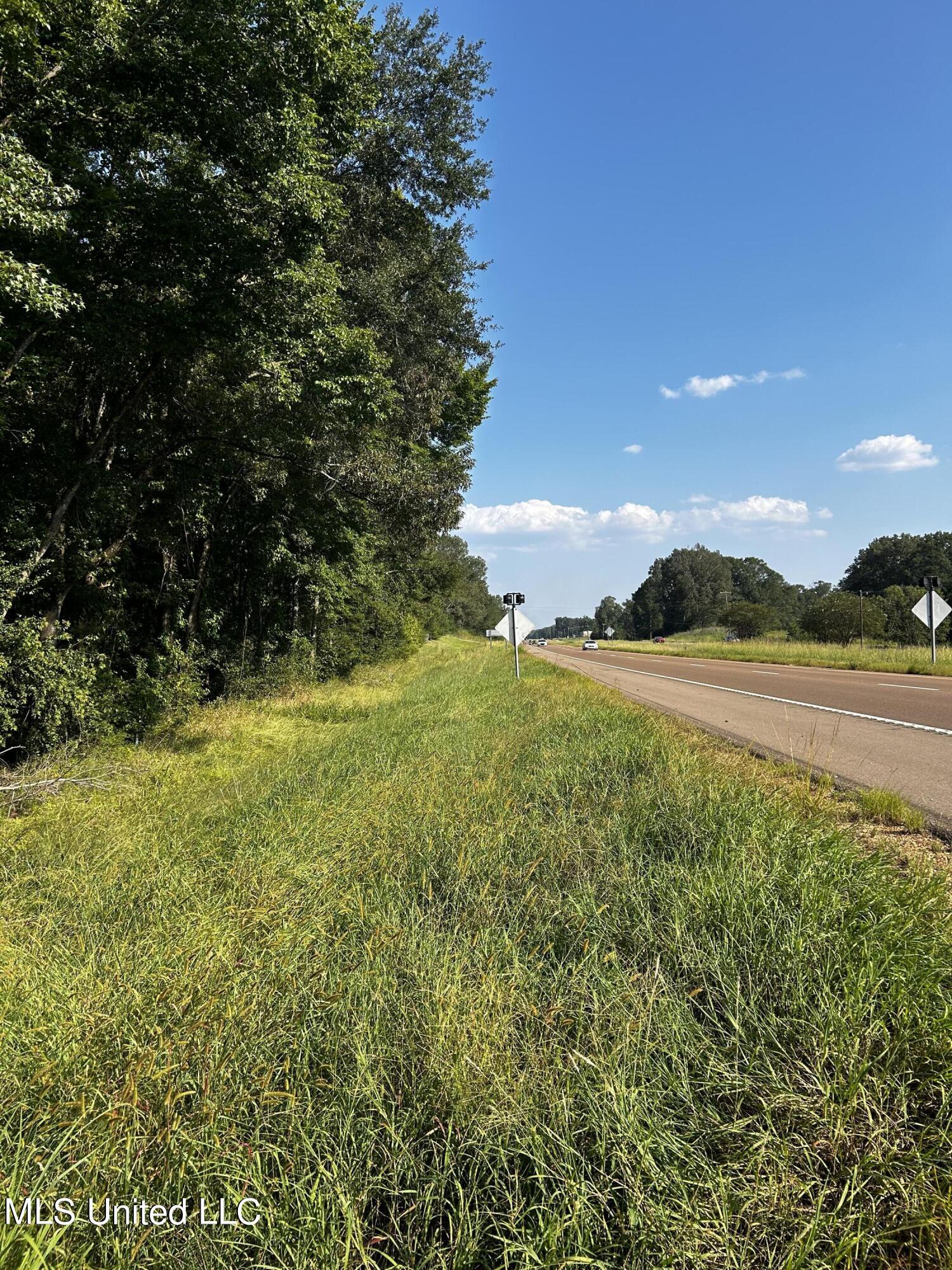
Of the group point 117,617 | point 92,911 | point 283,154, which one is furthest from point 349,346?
point 92,911

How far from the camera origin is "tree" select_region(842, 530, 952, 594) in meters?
84.1

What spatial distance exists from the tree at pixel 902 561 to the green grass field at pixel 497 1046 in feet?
317

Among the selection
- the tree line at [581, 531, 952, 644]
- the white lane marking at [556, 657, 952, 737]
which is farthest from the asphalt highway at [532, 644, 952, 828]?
the tree line at [581, 531, 952, 644]

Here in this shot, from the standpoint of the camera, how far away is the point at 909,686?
1396 cm

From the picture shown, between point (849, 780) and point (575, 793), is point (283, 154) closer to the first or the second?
point (575, 793)

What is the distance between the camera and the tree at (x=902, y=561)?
84.1 metres

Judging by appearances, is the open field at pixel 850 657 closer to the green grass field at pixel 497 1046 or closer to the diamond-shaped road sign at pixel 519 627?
the diamond-shaped road sign at pixel 519 627

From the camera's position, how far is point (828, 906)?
278 cm

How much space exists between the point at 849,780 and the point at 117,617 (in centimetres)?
1261

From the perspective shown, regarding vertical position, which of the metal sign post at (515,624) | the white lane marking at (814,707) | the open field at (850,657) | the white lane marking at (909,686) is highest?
the metal sign post at (515,624)

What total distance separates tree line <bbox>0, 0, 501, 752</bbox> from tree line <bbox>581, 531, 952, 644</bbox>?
3687 cm

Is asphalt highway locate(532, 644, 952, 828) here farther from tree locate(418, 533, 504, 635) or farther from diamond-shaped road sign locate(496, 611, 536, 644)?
tree locate(418, 533, 504, 635)

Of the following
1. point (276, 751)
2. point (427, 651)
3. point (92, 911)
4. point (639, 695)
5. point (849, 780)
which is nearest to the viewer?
point (92, 911)

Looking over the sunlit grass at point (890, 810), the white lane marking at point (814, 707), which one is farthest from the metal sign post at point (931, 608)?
the sunlit grass at point (890, 810)
